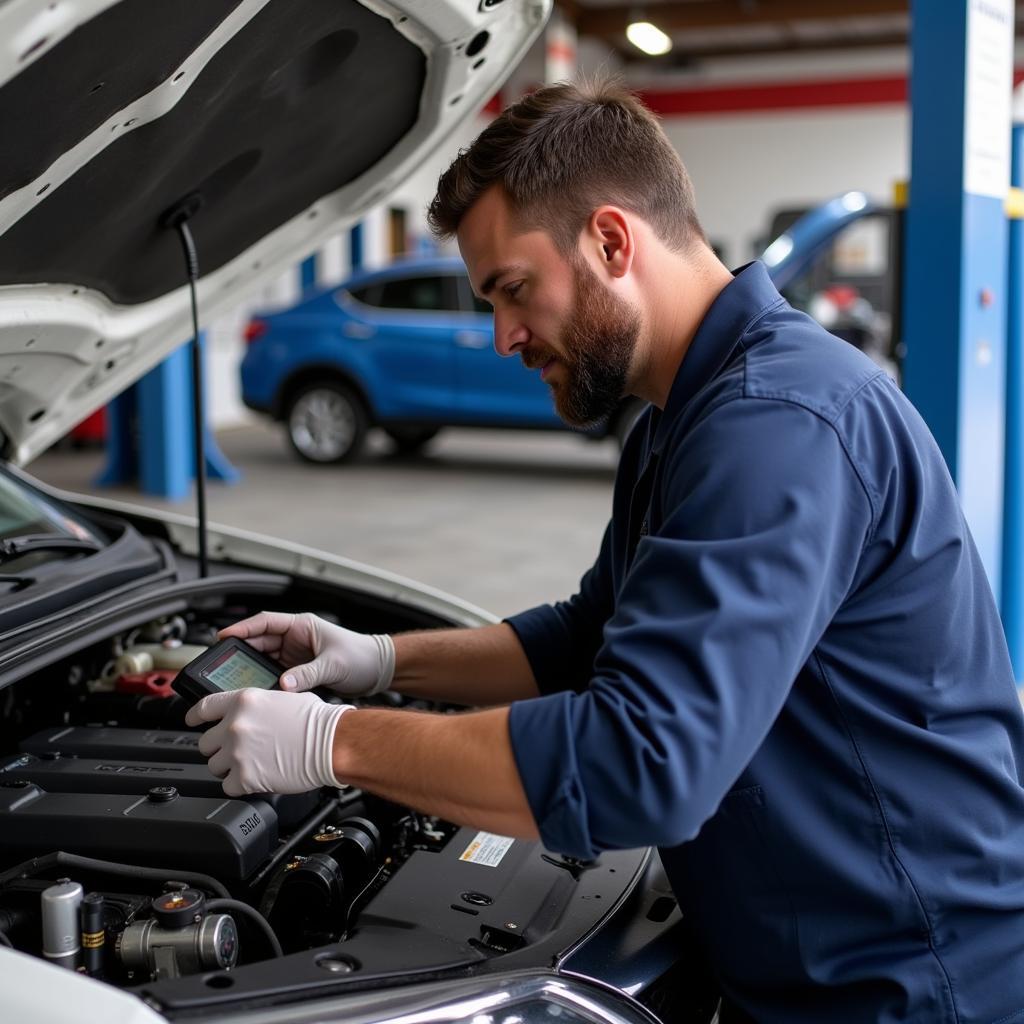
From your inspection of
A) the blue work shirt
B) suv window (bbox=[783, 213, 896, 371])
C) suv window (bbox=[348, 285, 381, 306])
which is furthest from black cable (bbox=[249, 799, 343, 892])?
suv window (bbox=[348, 285, 381, 306])

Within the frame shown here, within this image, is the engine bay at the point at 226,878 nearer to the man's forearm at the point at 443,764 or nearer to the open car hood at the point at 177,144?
the man's forearm at the point at 443,764

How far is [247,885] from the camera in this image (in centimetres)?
138

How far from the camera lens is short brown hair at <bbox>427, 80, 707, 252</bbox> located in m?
1.31

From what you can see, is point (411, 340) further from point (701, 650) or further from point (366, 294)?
point (701, 650)

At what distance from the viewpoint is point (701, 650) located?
1038mm

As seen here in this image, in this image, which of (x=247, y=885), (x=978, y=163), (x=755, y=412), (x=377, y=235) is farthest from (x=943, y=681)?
(x=377, y=235)

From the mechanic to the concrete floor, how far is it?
11.3 ft

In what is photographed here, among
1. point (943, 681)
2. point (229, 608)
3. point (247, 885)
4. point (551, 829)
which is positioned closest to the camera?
point (551, 829)

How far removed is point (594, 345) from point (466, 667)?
1.88 ft

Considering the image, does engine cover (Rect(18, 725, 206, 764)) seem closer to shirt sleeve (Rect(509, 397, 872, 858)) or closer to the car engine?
the car engine

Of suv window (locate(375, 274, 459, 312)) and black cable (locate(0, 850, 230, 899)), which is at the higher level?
suv window (locate(375, 274, 459, 312))

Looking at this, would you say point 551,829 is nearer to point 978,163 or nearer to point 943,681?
point 943,681

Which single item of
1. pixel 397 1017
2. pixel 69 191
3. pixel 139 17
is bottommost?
pixel 397 1017

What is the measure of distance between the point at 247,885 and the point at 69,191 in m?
0.95
